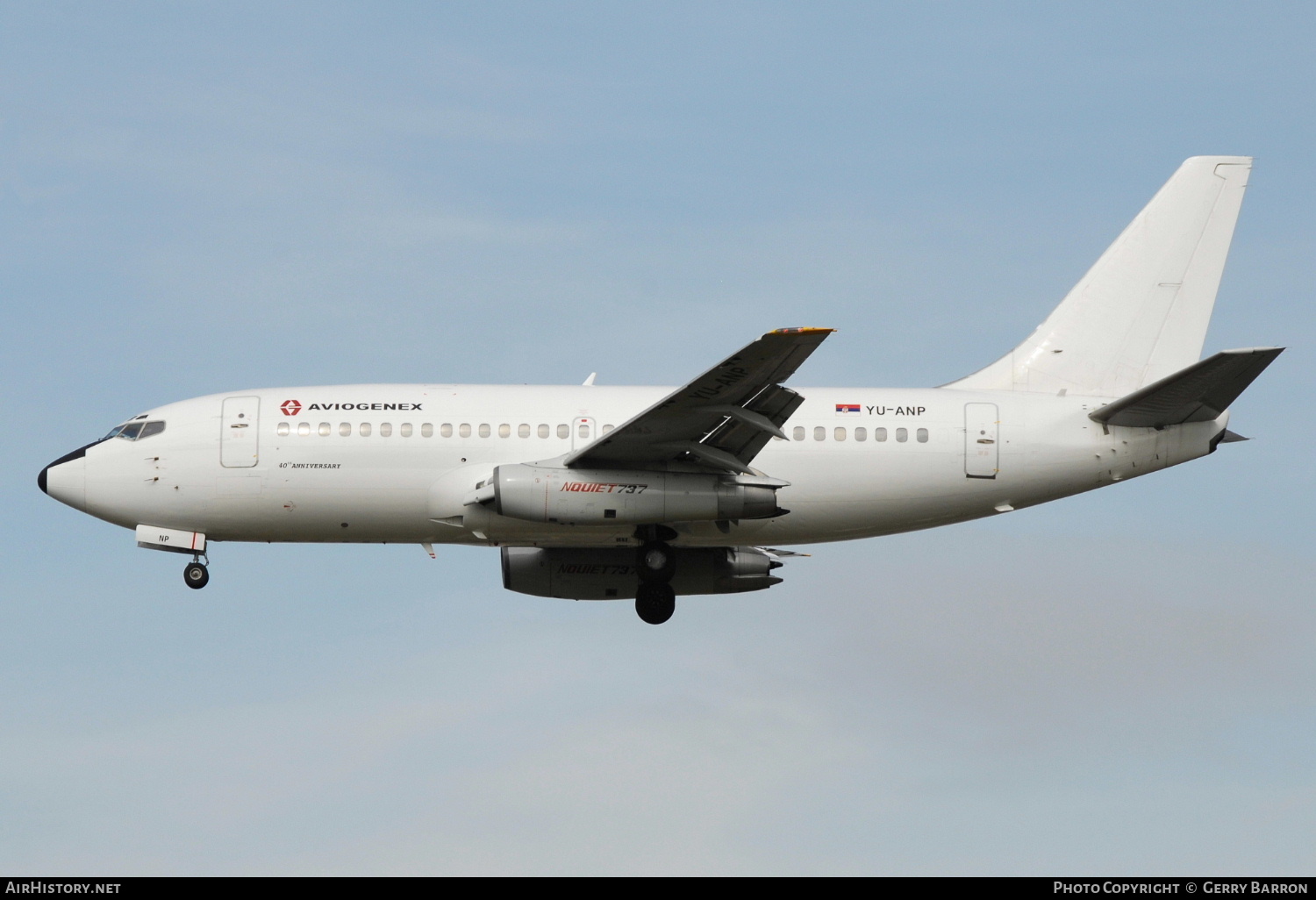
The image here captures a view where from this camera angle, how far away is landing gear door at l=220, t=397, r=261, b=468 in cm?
3241

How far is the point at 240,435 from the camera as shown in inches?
1282

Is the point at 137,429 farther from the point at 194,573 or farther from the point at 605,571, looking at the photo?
the point at 605,571

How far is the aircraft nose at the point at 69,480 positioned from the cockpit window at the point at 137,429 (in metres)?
0.80

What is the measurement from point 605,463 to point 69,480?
12.1m

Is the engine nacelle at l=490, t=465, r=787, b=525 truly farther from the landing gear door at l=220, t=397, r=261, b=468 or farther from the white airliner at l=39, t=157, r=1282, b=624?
the landing gear door at l=220, t=397, r=261, b=468

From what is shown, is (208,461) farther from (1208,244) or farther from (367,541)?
(1208,244)

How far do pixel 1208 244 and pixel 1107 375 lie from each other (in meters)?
4.09

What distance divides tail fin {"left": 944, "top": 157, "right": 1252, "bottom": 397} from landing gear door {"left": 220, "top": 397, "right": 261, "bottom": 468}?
15697 millimetres

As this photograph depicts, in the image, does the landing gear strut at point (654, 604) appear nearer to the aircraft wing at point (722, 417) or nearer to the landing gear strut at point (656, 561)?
the landing gear strut at point (656, 561)

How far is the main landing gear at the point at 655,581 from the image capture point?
3316 cm

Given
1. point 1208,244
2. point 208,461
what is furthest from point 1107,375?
point 208,461

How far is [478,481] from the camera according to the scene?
31922 mm
